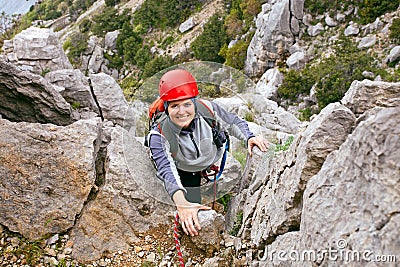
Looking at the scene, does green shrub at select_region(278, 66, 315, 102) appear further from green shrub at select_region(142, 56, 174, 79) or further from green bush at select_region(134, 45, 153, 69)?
green bush at select_region(134, 45, 153, 69)

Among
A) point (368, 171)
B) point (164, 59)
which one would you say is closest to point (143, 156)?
point (368, 171)

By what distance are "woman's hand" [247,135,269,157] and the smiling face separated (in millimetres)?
908

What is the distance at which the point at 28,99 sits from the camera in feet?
18.0

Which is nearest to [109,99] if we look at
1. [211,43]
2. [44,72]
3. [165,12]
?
[44,72]

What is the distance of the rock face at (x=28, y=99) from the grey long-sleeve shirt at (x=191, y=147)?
2.76m

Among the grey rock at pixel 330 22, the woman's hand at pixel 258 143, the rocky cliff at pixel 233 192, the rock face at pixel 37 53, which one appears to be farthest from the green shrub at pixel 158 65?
the woman's hand at pixel 258 143

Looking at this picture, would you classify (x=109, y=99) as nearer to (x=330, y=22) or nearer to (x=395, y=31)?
(x=395, y=31)

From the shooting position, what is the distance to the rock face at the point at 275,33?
3297 centimetres

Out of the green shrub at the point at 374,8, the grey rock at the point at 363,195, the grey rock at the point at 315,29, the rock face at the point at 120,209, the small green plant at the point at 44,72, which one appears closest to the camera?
the grey rock at the point at 363,195

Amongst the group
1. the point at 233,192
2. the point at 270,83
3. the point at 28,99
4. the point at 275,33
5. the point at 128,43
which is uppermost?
the point at 28,99

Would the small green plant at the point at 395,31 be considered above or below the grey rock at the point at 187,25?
below

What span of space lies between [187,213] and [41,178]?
1711mm

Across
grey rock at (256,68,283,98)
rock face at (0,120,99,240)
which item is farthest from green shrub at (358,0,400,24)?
rock face at (0,120,99,240)

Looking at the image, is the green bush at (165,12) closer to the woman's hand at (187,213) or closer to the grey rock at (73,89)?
the grey rock at (73,89)
